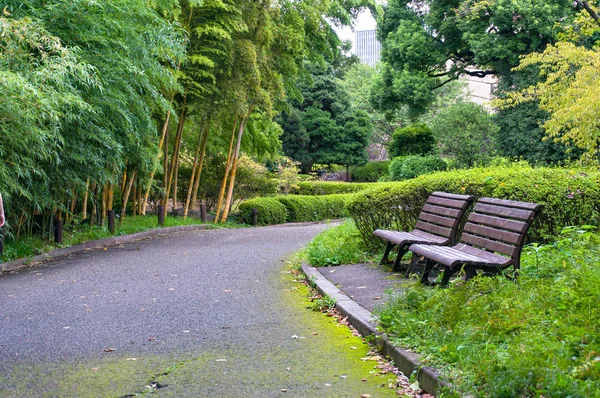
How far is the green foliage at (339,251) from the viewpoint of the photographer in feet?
A: 27.7

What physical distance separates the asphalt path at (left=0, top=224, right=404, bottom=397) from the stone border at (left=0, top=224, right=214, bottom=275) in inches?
20.8

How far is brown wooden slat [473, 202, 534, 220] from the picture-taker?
527 centimetres

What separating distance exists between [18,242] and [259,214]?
10.7 metres

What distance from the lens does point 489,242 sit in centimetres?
568

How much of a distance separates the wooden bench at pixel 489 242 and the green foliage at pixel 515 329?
21cm

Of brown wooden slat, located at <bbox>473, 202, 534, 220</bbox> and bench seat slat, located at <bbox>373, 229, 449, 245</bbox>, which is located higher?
brown wooden slat, located at <bbox>473, 202, 534, 220</bbox>

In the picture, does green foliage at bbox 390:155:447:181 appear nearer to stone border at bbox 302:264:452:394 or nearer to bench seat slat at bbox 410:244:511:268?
stone border at bbox 302:264:452:394

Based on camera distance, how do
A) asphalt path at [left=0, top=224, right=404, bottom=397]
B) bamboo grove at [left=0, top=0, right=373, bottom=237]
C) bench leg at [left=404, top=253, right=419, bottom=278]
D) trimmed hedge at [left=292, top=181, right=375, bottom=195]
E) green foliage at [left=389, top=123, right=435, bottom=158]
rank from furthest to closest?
green foliage at [left=389, top=123, right=435, bottom=158], trimmed hedge at [left=292, top=181, right=375, bottom=195], bamboo grove at [left=0, top=0, right=373, bottom=237], bench leg at [left=404, top=253, right=419, bottom=278], asphalt path at [left=0, top=224, right=404, bottom=397]

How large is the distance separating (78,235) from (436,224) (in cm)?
753

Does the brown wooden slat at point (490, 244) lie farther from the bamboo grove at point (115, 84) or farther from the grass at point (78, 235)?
the grass at point (78, 235)

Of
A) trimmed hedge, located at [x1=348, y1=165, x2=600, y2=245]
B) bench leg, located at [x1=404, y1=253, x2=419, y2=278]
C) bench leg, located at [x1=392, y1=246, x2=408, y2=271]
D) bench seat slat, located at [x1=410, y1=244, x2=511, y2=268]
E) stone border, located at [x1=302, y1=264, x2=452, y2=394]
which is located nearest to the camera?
stone border, located at [x1=302, y1=264, x2=452, y2=394]

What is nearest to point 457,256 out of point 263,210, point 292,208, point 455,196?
point 455,196

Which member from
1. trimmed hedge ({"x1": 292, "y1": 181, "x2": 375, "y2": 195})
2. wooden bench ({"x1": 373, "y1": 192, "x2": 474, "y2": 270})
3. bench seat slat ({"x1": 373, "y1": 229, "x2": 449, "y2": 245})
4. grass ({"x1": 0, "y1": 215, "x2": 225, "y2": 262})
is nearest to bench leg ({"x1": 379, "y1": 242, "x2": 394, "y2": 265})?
wooden bench ({"x1": 373, "y1": 192, "x2": 474, "y2": 270})

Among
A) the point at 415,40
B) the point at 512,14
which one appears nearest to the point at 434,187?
the point at 512,14
